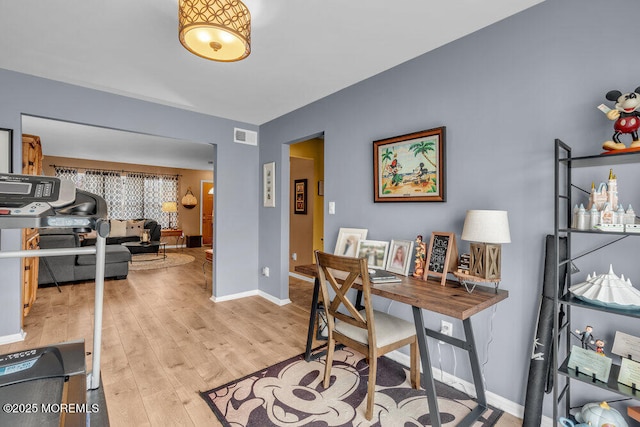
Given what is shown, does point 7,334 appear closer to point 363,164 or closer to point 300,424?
point 300,424

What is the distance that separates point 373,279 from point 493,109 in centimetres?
133

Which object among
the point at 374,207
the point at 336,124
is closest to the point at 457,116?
the point at 374,207

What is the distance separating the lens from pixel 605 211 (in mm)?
1332

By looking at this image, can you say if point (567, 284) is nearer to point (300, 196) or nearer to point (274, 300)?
point (274, 300)

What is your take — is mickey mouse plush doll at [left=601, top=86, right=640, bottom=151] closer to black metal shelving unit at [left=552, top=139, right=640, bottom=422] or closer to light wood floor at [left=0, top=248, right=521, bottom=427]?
black metal shelving unit at [left=552, top=139, right=640, bottom=422]

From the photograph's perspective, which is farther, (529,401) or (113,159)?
(113,159)

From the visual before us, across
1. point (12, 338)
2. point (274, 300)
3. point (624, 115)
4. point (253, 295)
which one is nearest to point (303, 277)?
point (253, 295)

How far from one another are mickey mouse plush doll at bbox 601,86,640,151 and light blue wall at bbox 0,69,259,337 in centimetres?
357

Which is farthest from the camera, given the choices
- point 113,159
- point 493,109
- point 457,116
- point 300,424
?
point 113,159

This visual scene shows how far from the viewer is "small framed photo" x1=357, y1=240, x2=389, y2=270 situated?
2.44 m

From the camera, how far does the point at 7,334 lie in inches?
104

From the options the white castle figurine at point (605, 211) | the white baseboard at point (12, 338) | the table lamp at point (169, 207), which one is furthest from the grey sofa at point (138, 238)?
the white castle figurine at point (605, 211)

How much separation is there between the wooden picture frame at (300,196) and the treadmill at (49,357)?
3674mm

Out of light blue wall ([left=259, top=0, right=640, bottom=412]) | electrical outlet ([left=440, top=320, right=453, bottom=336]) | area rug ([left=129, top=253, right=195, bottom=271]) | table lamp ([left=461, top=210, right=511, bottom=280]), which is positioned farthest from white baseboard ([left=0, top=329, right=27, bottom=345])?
table lamp ([left=461, top=210, right=511, bottom=280])
